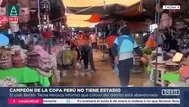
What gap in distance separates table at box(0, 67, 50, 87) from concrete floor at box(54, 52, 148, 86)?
0.47 ft

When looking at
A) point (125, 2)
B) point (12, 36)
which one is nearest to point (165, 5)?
point (125, 2)

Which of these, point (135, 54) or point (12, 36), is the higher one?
point (12, 36)

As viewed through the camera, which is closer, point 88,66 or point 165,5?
point 165,5

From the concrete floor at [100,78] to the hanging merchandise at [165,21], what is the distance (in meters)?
0.41

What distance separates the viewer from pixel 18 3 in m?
2.69

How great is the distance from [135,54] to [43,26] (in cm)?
77

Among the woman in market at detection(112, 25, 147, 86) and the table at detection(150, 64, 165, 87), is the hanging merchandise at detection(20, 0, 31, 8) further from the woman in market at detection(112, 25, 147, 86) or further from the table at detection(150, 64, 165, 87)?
the table at detection(150, 64, 165, 87)

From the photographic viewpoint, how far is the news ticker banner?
2.53 metres

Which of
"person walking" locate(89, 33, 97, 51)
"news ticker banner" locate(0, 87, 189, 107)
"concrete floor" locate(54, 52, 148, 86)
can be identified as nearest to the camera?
"news ticker banner" locate(0, 87, 189, 107)

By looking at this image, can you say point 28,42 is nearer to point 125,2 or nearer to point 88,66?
point 88,66

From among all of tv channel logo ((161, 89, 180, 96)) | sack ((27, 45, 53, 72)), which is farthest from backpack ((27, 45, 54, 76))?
tv channel logo ((161, 89, 180, 96))

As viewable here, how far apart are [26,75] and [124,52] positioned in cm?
82

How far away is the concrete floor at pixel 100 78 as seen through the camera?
104 inches

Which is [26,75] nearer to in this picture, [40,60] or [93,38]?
[40,60]
